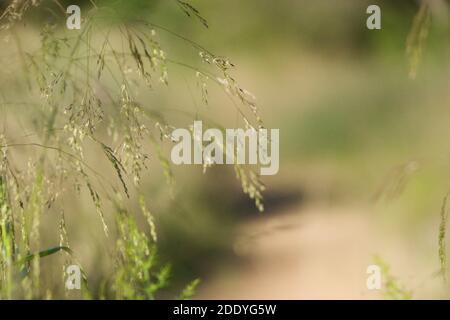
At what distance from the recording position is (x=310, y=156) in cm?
259

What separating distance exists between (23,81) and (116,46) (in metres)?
0.36

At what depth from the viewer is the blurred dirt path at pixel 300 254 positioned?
2607 mm

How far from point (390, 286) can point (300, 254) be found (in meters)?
0.34

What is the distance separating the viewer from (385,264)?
2.60m

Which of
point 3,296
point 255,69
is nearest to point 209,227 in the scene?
point 255,69

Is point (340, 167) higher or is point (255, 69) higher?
point (255, 69)

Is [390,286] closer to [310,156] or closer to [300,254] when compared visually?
[300,254]

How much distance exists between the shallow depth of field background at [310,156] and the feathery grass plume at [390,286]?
1.3 inches

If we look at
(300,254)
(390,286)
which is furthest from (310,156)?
(390,286)
